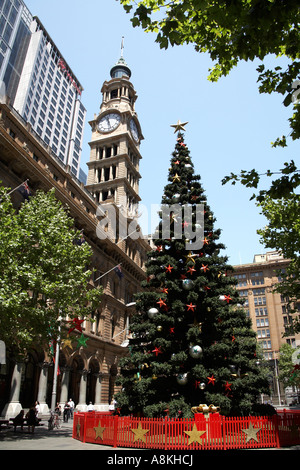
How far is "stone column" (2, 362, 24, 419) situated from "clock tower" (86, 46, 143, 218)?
31918mm

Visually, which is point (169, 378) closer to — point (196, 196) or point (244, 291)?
point (196, 196)

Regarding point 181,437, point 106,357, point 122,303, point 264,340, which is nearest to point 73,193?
point 122,303

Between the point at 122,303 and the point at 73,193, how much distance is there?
15219 mm

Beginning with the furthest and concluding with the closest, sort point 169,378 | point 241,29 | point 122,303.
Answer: point 122,303
point 169,378
point 241,29

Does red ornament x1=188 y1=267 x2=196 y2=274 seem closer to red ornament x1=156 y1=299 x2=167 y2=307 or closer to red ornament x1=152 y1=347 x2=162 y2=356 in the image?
red ornament x1=156 y1=299 x2=167 y2=307

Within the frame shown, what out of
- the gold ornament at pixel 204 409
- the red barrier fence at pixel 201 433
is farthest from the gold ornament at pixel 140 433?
the gold ornament at pixel 204 409

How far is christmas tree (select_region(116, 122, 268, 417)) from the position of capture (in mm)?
13820

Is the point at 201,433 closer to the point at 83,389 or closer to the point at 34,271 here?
the point at 34,271

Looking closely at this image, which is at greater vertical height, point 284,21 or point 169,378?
point 284,21

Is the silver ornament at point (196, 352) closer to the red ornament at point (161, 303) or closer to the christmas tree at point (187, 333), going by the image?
the christmas tree at point (187, 333)

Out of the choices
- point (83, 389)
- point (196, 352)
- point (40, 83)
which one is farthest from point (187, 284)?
point (40, 83)

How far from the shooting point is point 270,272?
9150 centimetres

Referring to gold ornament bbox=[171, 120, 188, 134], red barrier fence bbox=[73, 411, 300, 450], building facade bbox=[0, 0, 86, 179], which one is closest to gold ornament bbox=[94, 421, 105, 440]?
red barrier fence bbox=[73, 411, 300, 450]

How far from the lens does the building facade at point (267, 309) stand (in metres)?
79.8
